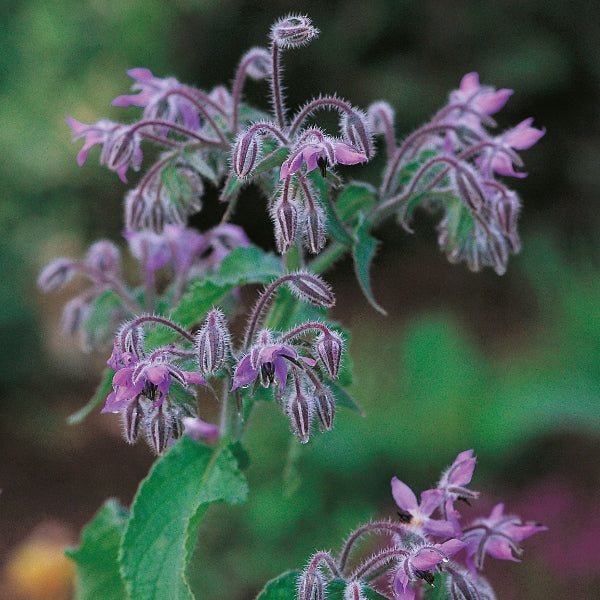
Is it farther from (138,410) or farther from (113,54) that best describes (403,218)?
(113,54)

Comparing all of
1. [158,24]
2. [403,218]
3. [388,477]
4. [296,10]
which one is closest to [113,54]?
[158,24]

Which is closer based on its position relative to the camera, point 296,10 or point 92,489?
point 92,489

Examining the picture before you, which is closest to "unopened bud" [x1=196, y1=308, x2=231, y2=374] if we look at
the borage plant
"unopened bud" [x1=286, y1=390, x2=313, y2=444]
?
the borage plant

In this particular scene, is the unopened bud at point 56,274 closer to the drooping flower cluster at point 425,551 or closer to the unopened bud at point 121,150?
the unopened bud at point 121,150

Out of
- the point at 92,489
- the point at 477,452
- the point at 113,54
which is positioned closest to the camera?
the point at 477,452

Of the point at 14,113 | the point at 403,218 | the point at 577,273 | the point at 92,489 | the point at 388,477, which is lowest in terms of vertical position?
the point at 403,218

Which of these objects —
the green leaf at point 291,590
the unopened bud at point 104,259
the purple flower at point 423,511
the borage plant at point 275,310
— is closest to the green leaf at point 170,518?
the borage plant at point 275,310

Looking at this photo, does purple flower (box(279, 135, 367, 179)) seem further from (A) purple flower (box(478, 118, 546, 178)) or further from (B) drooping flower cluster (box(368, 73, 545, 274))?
(A) purple flower (box(478, 118, 546, 178))
